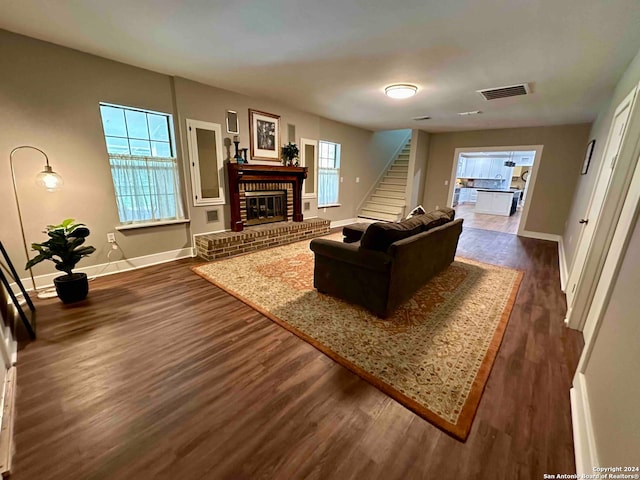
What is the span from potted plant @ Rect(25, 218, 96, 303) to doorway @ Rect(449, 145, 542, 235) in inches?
304

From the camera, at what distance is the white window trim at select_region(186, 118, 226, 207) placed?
3765 millimetres

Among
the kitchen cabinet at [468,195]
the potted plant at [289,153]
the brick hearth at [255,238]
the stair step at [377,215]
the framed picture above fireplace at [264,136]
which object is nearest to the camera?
the brick hearth at [255,238]

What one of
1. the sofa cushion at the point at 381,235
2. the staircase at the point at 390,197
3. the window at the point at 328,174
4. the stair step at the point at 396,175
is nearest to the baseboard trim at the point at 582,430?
the sofa cushion at the point at 381,235

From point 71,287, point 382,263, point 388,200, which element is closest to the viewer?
point 382,263

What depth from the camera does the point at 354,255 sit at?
2439 millimetres

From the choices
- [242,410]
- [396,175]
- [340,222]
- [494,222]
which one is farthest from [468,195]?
[242,410]

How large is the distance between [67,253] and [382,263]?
2987mm

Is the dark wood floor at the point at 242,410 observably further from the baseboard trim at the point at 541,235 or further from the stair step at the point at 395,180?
the stair step at the point at 395,180

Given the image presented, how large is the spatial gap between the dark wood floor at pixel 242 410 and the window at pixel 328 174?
168 inches

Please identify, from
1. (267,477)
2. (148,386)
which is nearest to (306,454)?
(267,477)

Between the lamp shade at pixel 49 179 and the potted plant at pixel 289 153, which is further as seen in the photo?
the potted plant at pixel 289 153

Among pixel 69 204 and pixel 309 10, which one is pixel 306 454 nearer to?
pixel 309 10

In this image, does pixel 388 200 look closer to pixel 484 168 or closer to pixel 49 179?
pixel 49 179

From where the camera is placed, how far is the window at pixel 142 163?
127 inches
